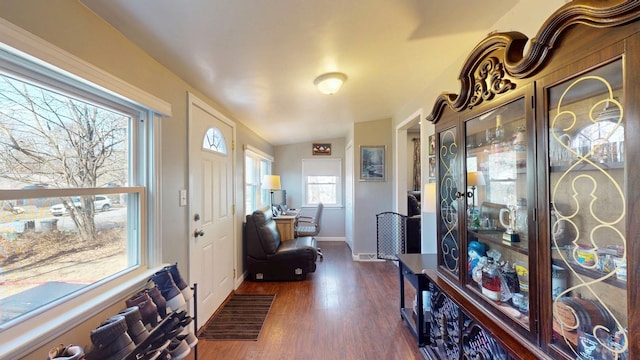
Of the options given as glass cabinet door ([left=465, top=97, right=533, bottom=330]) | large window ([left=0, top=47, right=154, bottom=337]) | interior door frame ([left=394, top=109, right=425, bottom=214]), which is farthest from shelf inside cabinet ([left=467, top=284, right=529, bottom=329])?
interior door frame ([left=394, top=109, right=425, bottom=214])

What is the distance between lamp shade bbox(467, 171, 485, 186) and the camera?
4.96ft

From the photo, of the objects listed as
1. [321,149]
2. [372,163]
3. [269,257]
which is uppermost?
[321,149]

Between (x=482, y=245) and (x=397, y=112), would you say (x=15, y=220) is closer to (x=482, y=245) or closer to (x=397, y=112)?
(x=482, y=245)

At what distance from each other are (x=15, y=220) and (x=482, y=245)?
7.34 ft

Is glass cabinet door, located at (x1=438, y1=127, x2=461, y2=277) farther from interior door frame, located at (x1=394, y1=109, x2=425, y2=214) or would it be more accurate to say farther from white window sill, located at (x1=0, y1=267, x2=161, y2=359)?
interior door frame, located at (x1=394, y1=109, x2=425, y2=214)

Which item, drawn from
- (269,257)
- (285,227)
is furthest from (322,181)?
(269,257)

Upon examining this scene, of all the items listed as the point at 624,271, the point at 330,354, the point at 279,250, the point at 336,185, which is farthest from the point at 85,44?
the point at 336,185

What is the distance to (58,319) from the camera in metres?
1.11

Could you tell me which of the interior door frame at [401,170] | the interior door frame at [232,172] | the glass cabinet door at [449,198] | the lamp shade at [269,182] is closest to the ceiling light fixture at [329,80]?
the glass cabinet door at [449,198]

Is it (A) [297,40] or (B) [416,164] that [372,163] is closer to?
(B) [416,164]

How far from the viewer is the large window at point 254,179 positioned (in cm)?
417

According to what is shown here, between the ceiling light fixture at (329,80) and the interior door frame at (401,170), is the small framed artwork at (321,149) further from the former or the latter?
the ceiling light fixture at (329,80)

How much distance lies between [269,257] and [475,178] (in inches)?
109

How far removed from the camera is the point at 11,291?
3.27ft
